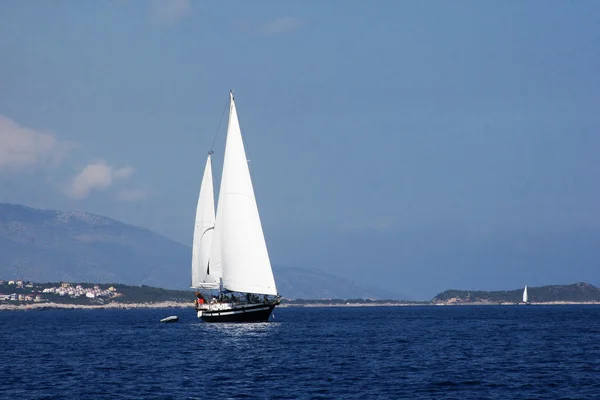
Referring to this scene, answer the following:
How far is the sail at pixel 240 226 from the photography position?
313 feet

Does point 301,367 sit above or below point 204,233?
below

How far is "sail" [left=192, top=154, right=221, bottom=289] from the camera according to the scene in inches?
4331

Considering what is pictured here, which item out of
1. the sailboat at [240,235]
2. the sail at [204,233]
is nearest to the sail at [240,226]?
the sailboat at [240,235]

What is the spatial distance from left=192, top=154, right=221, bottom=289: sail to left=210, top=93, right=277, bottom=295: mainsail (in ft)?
39.9

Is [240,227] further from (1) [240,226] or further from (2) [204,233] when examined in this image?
(2) [204,233]

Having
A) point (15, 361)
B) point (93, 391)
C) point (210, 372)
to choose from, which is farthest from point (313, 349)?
point (93, 391)

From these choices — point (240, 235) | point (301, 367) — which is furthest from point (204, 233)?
point (301, 367)

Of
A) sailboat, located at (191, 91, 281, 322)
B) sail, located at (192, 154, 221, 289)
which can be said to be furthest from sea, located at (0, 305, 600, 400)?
sail, located at (192, 154, 221, 289)

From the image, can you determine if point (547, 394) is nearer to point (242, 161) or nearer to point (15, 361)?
point (15, 361)

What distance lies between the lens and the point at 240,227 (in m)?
96.1

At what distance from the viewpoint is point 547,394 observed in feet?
153

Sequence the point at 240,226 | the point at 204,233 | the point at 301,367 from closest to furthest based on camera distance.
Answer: the point at 301,367
the point at 240,226
the point at 204,233

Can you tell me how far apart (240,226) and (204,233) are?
1705 cm

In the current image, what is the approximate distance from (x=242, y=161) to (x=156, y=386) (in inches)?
1862
